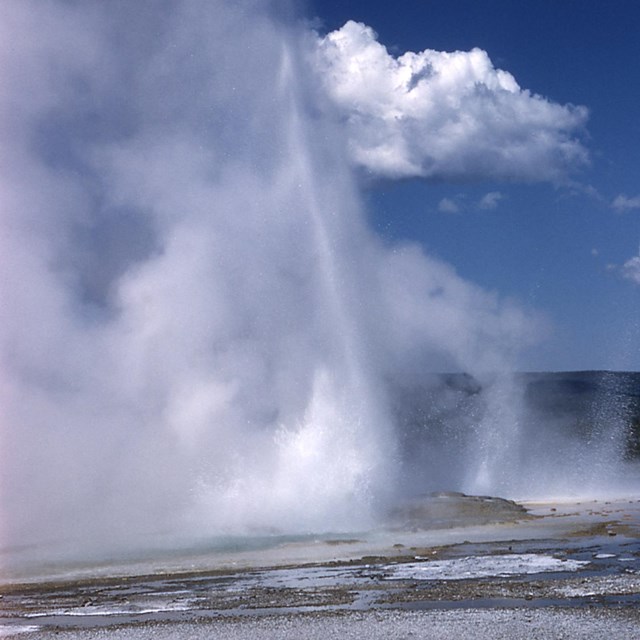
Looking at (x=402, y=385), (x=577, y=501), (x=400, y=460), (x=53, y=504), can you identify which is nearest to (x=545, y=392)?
(x=402, y=385)

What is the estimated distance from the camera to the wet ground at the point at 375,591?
15156 millimetres

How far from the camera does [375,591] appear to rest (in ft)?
59.4

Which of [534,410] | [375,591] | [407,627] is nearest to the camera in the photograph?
[407,627]

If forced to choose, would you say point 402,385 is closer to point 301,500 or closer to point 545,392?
point 545,392

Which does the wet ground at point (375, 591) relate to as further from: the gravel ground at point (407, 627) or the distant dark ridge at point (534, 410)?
the distant dark ridge at point (534, 410)

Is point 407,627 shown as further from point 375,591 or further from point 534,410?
point 534,410

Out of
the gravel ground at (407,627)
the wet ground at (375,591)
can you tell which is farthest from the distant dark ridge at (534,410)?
the gravel ground at (407,627)

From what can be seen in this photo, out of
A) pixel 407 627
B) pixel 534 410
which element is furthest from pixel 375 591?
pixel 534 410

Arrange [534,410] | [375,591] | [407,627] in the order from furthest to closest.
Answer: [534,410] → [375,591] → [407,627]

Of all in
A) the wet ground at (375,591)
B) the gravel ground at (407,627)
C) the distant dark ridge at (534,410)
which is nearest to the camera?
the gravel ground at (407,627)

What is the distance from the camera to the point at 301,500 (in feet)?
96.7

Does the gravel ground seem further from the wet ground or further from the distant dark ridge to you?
the distant dark ridge

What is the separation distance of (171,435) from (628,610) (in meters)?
22.2

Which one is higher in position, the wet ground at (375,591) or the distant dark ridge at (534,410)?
the distant dark ridge at (534,410)
